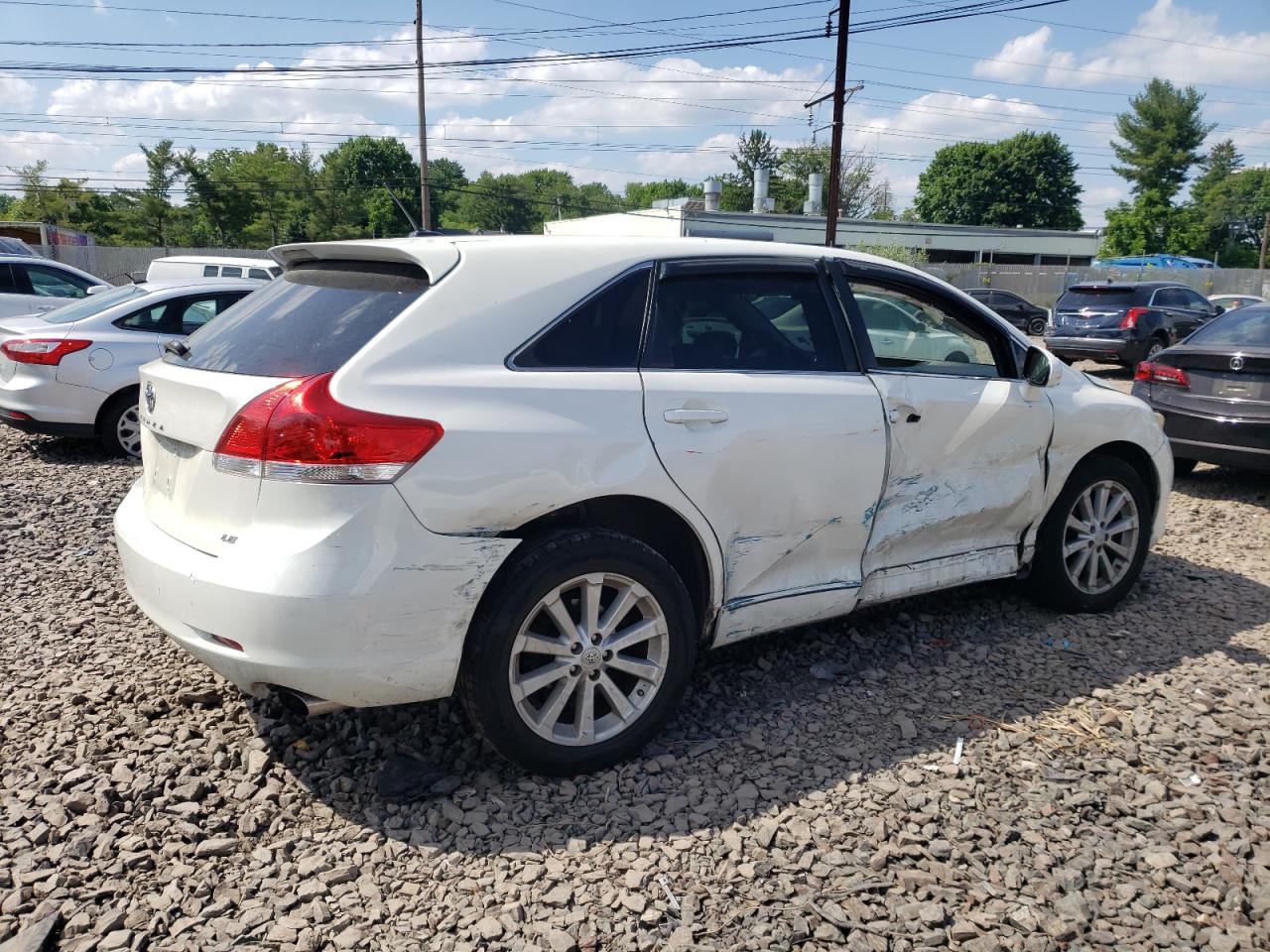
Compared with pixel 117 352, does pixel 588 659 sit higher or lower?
lower

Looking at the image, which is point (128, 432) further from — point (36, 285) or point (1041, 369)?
point (1041, 369)

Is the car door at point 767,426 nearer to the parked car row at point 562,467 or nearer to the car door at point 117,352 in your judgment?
the parked car row at point 562,467

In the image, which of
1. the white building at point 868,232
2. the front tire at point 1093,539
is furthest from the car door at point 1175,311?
the white building at point 868,232

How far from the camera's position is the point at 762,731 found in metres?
3.44

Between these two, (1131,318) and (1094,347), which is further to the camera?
(1094,347)

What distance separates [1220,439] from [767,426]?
5.40 meters

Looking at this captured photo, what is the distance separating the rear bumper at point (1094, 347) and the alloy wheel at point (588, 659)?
50.1ft

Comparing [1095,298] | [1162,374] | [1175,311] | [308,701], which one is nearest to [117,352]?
[308,701]

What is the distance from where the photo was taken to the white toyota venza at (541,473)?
8.63ft

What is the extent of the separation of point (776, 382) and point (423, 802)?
1.85 m

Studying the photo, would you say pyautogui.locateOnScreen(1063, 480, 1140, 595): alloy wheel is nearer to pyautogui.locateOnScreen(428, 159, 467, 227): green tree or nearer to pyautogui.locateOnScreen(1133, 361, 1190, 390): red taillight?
pyautogui.locateOnScreen(1133, 361, 1190, 390): red taillight

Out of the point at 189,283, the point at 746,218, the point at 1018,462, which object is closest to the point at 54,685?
the point at 1018,462

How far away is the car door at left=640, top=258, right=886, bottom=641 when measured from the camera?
3.16 metres

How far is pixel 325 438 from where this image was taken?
8.50 ft
